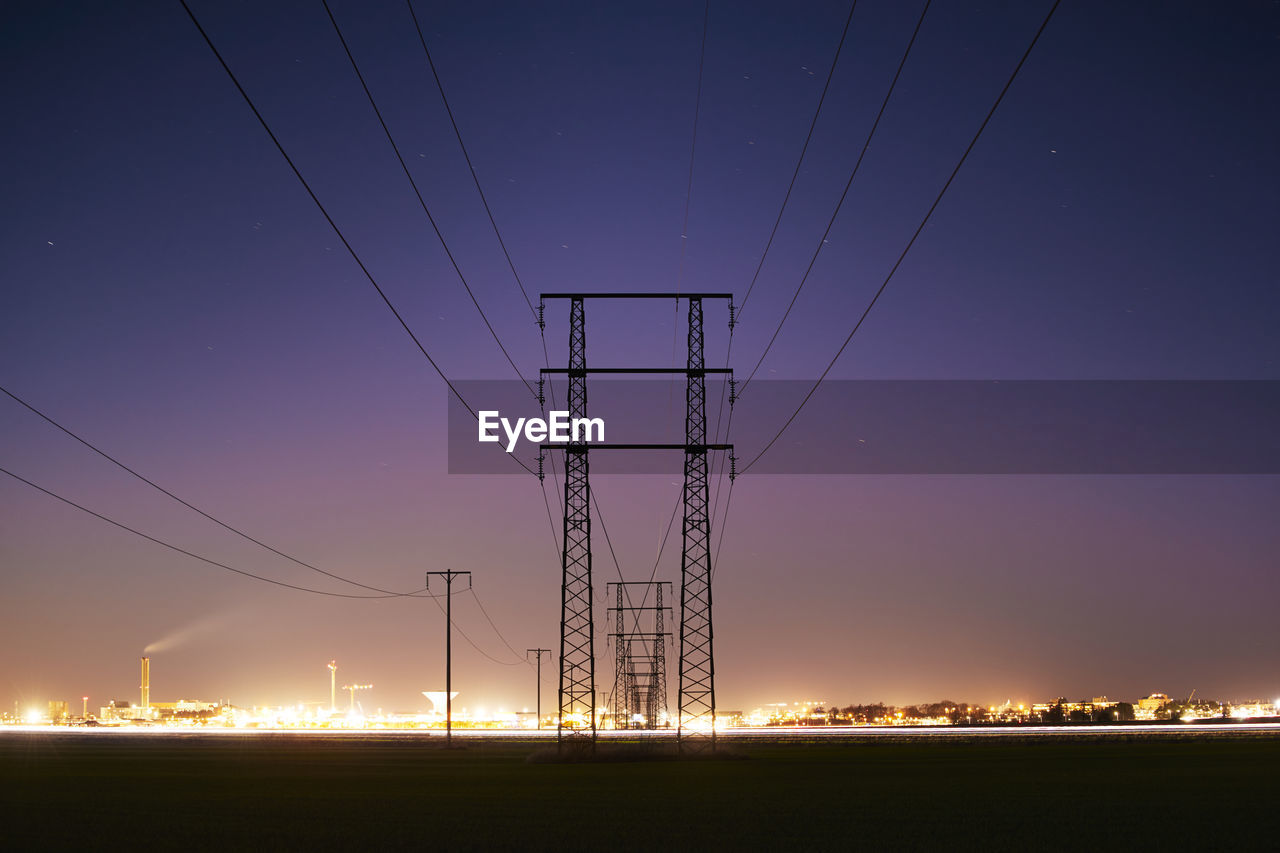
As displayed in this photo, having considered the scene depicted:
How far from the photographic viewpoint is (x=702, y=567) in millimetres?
50844

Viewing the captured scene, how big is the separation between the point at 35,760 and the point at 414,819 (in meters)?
46.2

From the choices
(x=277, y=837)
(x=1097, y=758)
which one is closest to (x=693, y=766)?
(x=1097, y=758)

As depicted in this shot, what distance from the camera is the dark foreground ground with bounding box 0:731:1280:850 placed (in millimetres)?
20391

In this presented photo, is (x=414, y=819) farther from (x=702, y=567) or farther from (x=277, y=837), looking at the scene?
(x=702, y=567)

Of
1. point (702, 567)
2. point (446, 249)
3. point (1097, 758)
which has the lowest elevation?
point (1097, 758)

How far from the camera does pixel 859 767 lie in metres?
50.4

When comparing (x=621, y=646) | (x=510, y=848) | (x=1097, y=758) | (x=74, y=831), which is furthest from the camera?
(x=621, y=646)

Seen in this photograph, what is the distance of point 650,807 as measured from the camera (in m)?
27.2

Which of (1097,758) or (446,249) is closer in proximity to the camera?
(446,249)

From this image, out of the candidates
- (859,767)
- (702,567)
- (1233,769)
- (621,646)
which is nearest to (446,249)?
(702,567)

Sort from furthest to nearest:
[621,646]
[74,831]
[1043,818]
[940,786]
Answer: [621,646] → [940,786] → [1043,818] → [74,831]

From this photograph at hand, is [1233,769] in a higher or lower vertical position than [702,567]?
lower

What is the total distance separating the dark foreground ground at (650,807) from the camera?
66.9 ft

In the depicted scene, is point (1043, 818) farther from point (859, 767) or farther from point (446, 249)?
point (859, 767)
